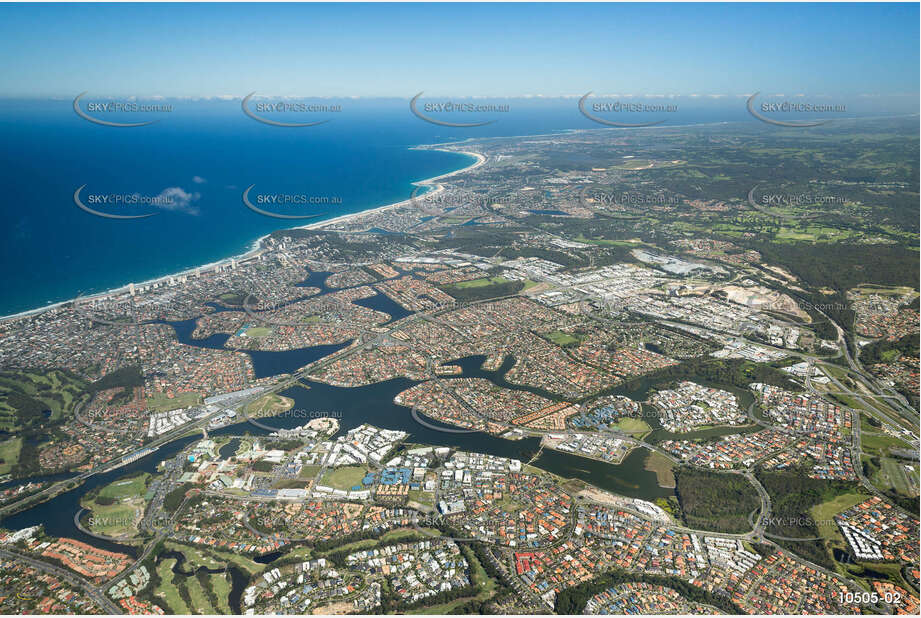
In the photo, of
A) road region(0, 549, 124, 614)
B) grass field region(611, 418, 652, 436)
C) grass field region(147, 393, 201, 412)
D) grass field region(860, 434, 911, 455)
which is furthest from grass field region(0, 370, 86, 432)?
grass field region(860, 434, 911, 455)

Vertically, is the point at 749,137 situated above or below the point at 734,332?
above

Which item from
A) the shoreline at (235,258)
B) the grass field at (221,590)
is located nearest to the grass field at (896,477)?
the grass field at (221,590)

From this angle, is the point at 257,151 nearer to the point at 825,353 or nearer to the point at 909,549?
the point at 825,353

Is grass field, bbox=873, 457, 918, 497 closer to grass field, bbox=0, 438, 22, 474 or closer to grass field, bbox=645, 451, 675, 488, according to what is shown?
grass field, bbox=645, 451, 675, 488

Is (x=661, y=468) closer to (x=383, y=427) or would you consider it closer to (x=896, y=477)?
(x=896, y=477)

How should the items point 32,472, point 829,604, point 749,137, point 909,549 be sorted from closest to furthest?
point 829,604, point 909,549, point 32,472, point 749,137

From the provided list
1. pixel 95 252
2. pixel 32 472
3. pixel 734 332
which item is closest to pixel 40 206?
pixel 95 252
